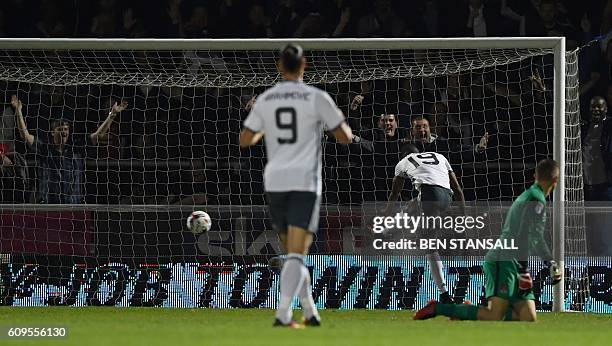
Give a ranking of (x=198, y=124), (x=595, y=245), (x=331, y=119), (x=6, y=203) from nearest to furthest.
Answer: (x=331, y=119), (x=595, y=245), (x=6, y=203), (x=198, y=124)

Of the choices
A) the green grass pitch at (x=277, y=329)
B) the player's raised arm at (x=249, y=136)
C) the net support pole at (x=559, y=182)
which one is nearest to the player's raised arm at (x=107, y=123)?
the green grass pitch at (x=277, y=329)

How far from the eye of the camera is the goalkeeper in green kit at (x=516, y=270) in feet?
33.9

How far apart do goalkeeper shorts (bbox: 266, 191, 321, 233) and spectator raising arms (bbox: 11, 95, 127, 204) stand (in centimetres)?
614

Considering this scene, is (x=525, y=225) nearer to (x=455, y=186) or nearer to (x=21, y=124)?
(x=455, y=186)

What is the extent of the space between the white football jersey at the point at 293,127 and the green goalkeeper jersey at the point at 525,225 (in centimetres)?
239

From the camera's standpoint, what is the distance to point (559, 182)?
13.0 metres

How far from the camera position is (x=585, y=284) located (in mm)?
13250

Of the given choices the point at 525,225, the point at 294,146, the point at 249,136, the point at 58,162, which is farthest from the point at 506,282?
the point at 58,162

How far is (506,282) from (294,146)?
9.09 feet

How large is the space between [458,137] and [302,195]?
6.73 metres

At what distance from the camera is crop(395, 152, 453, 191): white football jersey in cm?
1309

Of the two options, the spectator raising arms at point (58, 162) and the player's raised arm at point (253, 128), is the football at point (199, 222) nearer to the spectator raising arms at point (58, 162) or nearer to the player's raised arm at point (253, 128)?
the spectator raising arms at point (58, 162)

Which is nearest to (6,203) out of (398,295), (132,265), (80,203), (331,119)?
(80,203)

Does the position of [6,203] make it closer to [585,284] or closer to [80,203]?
[80,203]
